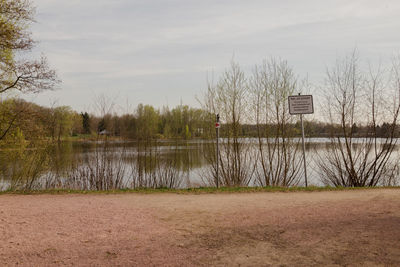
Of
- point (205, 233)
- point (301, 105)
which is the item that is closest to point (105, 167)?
point (301, 105)

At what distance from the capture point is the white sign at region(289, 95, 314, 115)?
1177 centimetres

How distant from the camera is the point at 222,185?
530 inches

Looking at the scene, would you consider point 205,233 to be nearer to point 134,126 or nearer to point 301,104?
point 301,104

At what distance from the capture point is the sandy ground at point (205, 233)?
16.0ft

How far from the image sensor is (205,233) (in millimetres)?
6180

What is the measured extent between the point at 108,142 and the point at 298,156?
329 inches

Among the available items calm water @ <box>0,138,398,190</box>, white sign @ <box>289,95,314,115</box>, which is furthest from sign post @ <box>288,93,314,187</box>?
calm water @ <box>0,138,398,190</box>

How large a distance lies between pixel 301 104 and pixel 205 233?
7.38m

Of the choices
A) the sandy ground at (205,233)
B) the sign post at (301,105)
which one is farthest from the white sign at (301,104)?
the sandy ground at (205,233)

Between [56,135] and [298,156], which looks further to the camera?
[56,135]

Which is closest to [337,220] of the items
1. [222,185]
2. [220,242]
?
[220,242]

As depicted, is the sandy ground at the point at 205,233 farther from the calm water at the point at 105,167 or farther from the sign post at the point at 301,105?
the calm water at the point at 105,167

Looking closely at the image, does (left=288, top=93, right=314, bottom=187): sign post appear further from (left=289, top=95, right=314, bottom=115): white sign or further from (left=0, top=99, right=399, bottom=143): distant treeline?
(left=0, top=99, right=399, bottom=143): distant treeline

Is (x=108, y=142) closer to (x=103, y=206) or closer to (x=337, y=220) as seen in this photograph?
(x=103, y=206)
